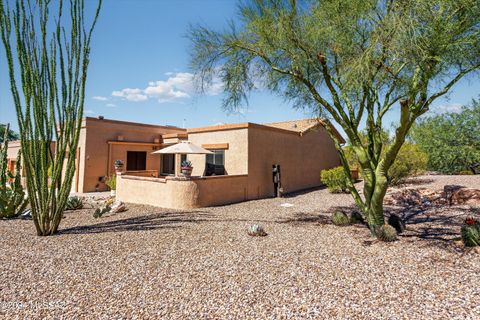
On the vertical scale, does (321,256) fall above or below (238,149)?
below

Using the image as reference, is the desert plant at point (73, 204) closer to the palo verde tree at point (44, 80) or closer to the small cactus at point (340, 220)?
the palo verde tree at point (44, 80)

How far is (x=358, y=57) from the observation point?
5738 millimetres

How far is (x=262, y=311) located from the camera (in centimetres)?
335

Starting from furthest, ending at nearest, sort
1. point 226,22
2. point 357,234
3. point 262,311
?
point 226,22, point 357,234, point 262,311

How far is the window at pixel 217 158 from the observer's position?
13760mm

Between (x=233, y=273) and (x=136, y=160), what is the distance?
15504mm

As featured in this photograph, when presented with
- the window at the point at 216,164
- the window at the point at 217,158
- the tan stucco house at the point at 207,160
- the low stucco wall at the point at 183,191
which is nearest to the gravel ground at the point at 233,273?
the low stucco wall at the point at 183,191

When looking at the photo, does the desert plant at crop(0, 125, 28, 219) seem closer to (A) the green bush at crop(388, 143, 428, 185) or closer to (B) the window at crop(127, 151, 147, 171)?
(B) the window at crop(127, 151, 147, 171)

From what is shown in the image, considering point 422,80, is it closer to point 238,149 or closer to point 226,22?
point 226,22

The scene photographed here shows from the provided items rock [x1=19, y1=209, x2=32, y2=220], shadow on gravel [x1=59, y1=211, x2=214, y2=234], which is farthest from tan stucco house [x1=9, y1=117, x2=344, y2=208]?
rock [x1=19, y1=209, x2=32, y2=220]

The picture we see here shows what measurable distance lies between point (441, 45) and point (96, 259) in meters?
7.68

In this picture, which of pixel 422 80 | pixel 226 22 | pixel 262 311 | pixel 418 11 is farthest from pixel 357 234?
pixel 226 22

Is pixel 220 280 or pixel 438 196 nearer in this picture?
pixel 220 280

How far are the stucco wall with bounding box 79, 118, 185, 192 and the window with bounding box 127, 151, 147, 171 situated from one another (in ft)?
1.12
